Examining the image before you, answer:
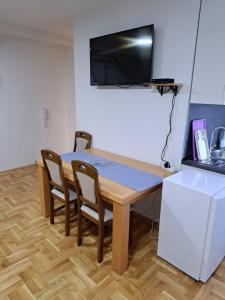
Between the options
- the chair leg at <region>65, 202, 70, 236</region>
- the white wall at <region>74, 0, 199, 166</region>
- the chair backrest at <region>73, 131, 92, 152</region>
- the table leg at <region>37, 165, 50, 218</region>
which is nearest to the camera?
the white wall at <region>74, 0, 199, 166</region>

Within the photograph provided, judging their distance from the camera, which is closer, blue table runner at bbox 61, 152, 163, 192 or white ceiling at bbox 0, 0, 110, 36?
blue table runner at bbox 61, 152, 163, 192

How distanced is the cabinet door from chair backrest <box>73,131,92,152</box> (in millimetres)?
1747

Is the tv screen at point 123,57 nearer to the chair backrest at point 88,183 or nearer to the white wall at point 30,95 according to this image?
the chair backrest at point 88,183

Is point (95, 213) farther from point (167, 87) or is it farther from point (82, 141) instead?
point (82, 141)

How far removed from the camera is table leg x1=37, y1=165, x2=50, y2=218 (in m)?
2.54

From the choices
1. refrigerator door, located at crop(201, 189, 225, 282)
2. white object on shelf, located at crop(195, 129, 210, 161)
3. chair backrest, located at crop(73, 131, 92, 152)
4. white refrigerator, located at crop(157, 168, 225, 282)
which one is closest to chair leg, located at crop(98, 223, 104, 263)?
white refrigerator, located at crop(157, 168, 225, 282)

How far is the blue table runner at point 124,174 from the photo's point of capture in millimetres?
1923

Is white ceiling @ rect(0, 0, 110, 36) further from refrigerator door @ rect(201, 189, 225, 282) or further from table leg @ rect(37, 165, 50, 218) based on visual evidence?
refrigerator door @ rect(201, 189, 225, 282)

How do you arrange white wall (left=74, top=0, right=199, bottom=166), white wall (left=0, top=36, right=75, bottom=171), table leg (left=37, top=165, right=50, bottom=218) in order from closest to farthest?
white wall (left=74, top=0, right=199, bottom=166) < table leg (left=37, top=165, right=50, bottom=218) < white wall (left=0, top=36, right=75, bottom=171)

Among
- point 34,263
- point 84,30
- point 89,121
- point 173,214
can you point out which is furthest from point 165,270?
point 84,30

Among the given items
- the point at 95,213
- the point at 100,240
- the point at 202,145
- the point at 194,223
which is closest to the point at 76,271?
the point at 100,240

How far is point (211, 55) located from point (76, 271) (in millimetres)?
2243

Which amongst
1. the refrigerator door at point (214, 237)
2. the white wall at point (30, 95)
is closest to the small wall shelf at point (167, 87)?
the refrigerator door at point (214, 237)

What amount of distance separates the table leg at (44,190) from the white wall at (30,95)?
199 cm
